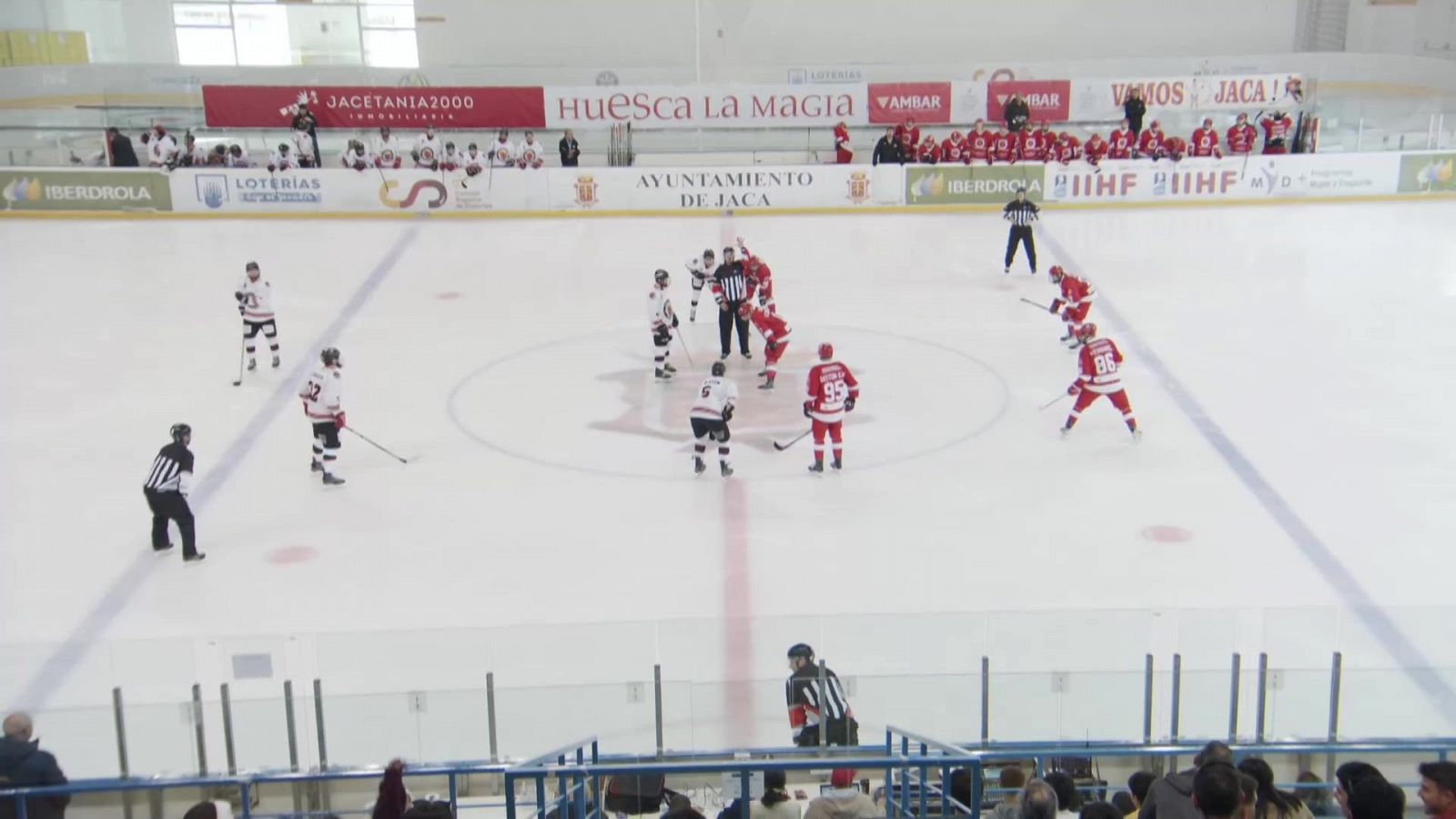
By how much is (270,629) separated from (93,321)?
8717 mm

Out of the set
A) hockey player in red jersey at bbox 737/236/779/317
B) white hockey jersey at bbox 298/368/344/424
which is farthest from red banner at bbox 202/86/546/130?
white hockey jersey at bbox 298/368/344/424

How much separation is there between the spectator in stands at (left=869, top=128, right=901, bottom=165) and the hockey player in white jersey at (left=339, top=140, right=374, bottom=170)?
8094mm

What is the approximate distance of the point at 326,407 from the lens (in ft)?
34.8

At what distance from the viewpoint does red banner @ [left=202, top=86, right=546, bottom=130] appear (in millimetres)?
26156

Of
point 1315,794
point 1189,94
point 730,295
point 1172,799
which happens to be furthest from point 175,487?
point 1189,94

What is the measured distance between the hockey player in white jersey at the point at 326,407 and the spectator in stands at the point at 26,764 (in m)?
5.04

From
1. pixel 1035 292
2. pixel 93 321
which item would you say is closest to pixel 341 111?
pixel 93 321

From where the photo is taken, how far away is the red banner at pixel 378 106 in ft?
85.8

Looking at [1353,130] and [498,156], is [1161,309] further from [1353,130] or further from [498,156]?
[498,156]

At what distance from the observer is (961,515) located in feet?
33.5

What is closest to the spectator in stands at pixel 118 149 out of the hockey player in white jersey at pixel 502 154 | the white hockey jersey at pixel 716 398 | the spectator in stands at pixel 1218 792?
the hockey player in white jersey at pixel 502 154

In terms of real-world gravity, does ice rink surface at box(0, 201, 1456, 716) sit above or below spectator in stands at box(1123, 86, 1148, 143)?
below

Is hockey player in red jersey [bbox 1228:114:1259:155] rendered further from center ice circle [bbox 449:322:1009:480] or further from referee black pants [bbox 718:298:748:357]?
referee black pants [bbox 718:298:748:357]

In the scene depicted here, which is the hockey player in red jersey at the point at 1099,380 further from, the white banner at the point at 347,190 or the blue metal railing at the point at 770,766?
the white banner at the point at 347,190
